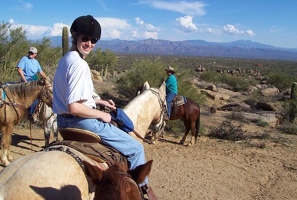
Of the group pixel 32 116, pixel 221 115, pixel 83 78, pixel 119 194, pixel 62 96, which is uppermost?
pixel 83 78

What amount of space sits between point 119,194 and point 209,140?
31.8 ft

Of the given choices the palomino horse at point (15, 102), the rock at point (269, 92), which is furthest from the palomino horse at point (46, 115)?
the rock at point (269, 92)

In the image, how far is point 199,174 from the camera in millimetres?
7395

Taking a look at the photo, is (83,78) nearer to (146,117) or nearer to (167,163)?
(146,117)

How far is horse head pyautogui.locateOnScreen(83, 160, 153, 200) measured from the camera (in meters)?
1.84

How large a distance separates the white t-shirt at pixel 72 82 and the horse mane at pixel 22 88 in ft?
15.2

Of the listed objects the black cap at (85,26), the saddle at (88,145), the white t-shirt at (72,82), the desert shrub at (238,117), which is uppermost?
the black cap at (85,26)

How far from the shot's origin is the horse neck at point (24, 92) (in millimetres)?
6896

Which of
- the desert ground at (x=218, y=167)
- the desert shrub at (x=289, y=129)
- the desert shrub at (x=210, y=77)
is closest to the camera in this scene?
the desert ground at (x=218, y=167)

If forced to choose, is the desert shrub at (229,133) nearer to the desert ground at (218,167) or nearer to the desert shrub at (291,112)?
the desert ground at (218,167)

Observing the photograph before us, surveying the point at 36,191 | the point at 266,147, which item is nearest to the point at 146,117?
the point at 36,191

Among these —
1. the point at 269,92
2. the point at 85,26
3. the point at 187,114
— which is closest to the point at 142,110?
the point at 85,26

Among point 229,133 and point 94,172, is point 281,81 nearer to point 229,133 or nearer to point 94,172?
point 229,133

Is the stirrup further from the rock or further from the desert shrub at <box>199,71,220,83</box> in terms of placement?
the desert shrub at <box>199,71,220,83</box>
